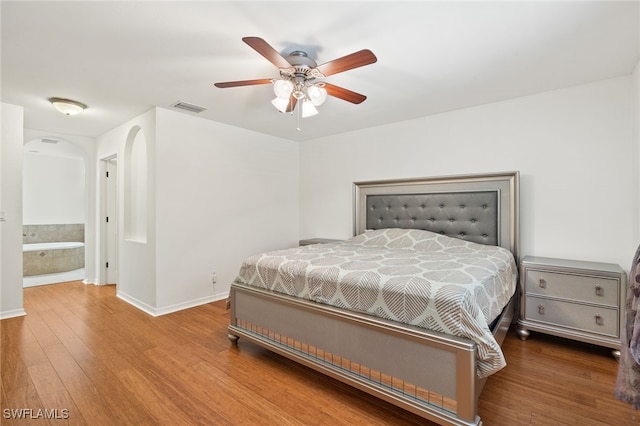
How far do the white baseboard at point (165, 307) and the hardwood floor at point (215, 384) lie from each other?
1.21 ft

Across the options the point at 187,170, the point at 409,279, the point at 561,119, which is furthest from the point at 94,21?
the point at 561,119

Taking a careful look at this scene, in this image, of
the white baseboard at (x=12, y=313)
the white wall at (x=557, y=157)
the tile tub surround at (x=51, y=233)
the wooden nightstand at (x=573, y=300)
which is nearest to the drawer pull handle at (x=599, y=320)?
the wooden nightstand at (x=573, y=300)

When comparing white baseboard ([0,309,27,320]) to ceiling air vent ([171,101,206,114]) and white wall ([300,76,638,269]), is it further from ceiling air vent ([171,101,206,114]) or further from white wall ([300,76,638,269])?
white wall ([300,76,638,269])

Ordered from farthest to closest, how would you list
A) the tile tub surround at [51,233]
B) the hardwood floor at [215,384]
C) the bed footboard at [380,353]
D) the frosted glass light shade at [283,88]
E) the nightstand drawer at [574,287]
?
the tile tub surround at [51,233], the nightstand drawer at [574,287], the frosted glass light shade at [283,88], the hardwood floor at [215,384], the bed footboard at [380,353]

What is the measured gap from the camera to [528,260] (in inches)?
104

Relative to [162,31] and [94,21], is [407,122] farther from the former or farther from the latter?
[94,21]

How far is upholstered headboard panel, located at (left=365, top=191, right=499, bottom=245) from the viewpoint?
305 cm

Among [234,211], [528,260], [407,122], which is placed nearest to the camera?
[528,260]

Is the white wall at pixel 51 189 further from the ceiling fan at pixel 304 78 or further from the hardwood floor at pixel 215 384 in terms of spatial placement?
the ceiling fan at pixel 304 78

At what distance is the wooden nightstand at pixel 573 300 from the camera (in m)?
2.26

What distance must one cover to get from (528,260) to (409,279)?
5.58 ft

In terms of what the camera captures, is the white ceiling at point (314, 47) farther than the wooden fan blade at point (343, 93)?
No

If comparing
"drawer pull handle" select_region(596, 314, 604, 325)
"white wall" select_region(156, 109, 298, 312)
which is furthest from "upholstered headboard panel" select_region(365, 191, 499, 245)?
"white wall" select_region(156, 109, 298, 312)

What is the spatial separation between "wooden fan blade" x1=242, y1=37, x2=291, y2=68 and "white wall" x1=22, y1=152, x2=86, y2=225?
6.97 metres
